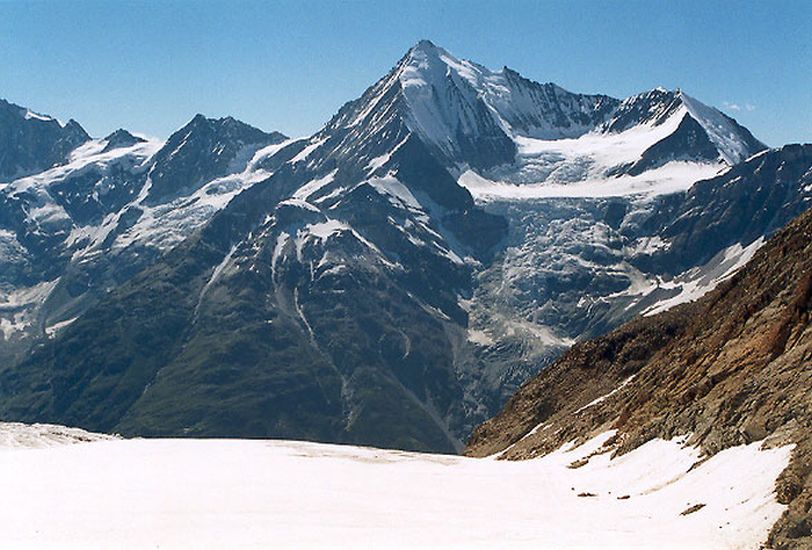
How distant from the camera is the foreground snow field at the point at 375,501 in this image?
4447 cm

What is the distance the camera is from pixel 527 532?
46.8 m

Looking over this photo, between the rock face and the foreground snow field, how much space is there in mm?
1611

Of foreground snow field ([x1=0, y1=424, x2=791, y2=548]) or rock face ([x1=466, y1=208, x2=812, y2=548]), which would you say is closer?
foreground snow field ([x1=0, y1=424, x2=791, y2=548])

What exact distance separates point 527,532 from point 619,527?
14.6ft

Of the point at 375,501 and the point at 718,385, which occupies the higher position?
the point at 375,501

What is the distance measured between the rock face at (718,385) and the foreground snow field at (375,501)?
1.61 meters

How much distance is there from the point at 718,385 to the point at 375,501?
25.3 metres

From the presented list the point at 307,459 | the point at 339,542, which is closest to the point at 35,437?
the point at 307,459

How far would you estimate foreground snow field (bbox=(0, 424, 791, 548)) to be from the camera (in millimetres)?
44469

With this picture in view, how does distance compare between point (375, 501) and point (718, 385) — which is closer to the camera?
point (375, 501)

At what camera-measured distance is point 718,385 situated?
6650cm

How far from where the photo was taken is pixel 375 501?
56.7 metres

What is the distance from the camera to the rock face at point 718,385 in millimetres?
49500

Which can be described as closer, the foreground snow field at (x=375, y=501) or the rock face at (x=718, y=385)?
the foreground snow field at (x=375, y=501)
